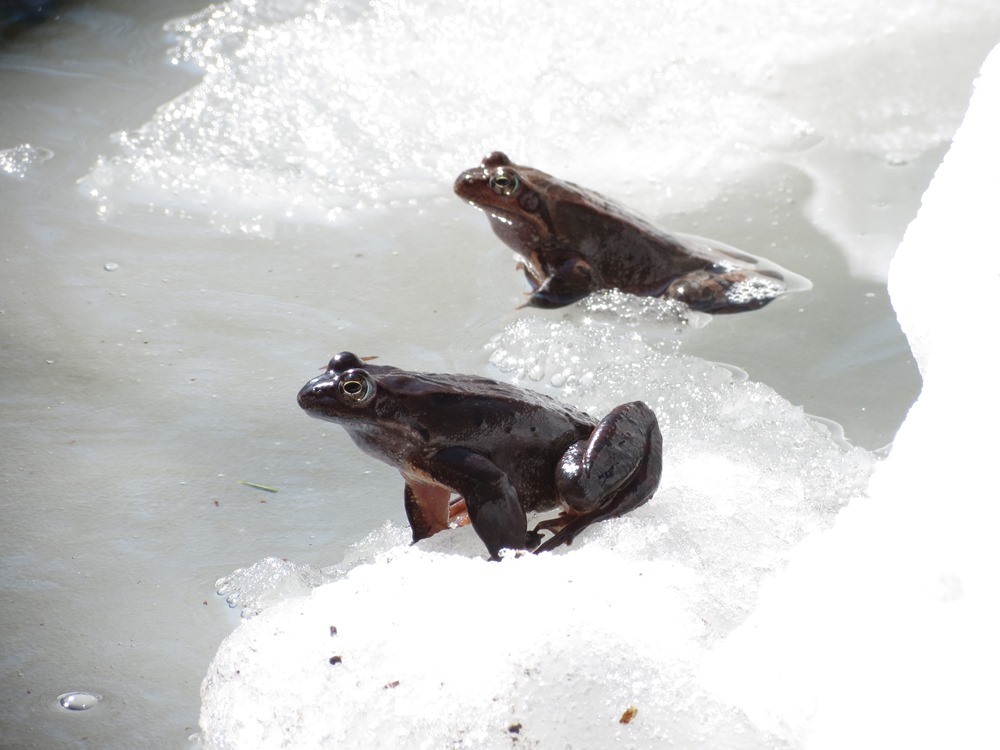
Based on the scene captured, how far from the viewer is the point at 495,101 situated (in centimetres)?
502

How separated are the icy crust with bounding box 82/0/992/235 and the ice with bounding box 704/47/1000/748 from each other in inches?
100

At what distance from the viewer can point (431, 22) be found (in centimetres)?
542

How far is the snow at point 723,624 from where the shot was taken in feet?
5.74

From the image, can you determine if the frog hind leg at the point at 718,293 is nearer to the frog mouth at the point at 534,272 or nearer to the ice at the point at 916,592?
the frog mouth at the point at 534,272

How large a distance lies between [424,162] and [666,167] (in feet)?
3.32

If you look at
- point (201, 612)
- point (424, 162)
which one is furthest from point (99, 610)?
point (424, 162)

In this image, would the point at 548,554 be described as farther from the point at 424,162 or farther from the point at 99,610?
the point at 424,162

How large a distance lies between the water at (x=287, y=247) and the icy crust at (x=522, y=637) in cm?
26

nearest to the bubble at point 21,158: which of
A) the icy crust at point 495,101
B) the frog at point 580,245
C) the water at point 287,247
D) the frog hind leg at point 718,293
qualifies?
the water at point 287,247

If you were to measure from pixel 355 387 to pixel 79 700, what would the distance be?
84 cm

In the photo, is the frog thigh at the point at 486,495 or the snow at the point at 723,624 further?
the frog thigh at the point at 486,495

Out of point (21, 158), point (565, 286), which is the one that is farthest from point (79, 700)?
point (21, 158)

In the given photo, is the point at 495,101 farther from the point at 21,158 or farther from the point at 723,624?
the point at 723,624

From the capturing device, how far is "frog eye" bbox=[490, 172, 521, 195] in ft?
12.6
